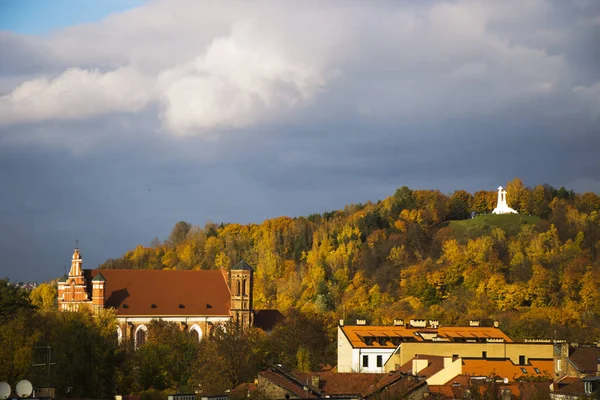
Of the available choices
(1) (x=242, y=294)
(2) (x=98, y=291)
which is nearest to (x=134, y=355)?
(2) (x=98, y=291)

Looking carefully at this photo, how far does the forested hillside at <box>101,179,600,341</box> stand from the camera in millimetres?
129250

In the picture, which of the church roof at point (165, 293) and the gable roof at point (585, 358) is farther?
the church roof at point (165, 293)

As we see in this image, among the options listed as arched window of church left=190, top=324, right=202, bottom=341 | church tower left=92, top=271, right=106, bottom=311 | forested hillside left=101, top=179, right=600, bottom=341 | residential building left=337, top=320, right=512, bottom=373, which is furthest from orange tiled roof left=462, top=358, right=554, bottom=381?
church tower left=92, top=271, right=106, bottom=311

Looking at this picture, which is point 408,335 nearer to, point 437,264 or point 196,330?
point 196,330

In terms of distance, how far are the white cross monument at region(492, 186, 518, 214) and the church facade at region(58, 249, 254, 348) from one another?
69.7m

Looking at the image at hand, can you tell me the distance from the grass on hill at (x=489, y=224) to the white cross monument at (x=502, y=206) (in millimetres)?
3353

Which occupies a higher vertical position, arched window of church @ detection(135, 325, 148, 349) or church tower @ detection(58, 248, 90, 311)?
church tower @ detection(58, 248, 90, 311)

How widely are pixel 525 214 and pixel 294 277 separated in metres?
44.3

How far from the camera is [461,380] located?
2692 inches

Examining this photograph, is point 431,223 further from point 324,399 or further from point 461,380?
point 324,399

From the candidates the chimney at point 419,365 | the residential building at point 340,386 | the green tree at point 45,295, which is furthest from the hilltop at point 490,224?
the residential building at point 340,386

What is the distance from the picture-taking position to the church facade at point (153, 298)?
433 ft

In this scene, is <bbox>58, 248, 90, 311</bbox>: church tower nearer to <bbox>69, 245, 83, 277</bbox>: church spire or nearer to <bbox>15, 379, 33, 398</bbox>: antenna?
<bbox>69, 245, 83, 277</bbox>: church spire

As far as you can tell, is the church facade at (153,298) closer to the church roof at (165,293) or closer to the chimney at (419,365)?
the church roof at (165,293)
